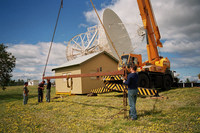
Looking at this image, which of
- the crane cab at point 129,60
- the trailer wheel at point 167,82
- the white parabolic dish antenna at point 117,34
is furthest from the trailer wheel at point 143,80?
the white parabolic dish antenna at point 117,34

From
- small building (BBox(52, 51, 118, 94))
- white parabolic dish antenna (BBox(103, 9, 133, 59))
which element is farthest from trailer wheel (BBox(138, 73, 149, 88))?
white parabolic dish antenna (BBox(103, 9, 133, 59))

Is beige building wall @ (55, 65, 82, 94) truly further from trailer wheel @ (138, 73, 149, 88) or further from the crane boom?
the crane boom

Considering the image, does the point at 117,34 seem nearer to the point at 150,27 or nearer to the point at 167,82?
the point at 150,27

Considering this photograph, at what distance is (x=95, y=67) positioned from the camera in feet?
56.2

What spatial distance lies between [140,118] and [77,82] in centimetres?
1110

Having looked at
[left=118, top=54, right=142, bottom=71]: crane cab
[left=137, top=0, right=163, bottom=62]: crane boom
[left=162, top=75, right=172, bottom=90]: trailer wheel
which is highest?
[left=137, top=0, right=163, bottom=62]: crane boom

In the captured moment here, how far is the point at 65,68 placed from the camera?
17.6 m

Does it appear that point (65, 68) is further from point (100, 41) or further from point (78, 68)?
point (100, 41)

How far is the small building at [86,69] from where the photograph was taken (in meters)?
15.5

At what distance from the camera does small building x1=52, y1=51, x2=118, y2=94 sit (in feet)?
50.8

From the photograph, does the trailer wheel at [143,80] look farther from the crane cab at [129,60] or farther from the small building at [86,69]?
the small building at [86,69]

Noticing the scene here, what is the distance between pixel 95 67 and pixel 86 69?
59.9 inches

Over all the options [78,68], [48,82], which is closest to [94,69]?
[78,68]

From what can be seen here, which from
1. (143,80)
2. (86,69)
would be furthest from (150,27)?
(86,69)
